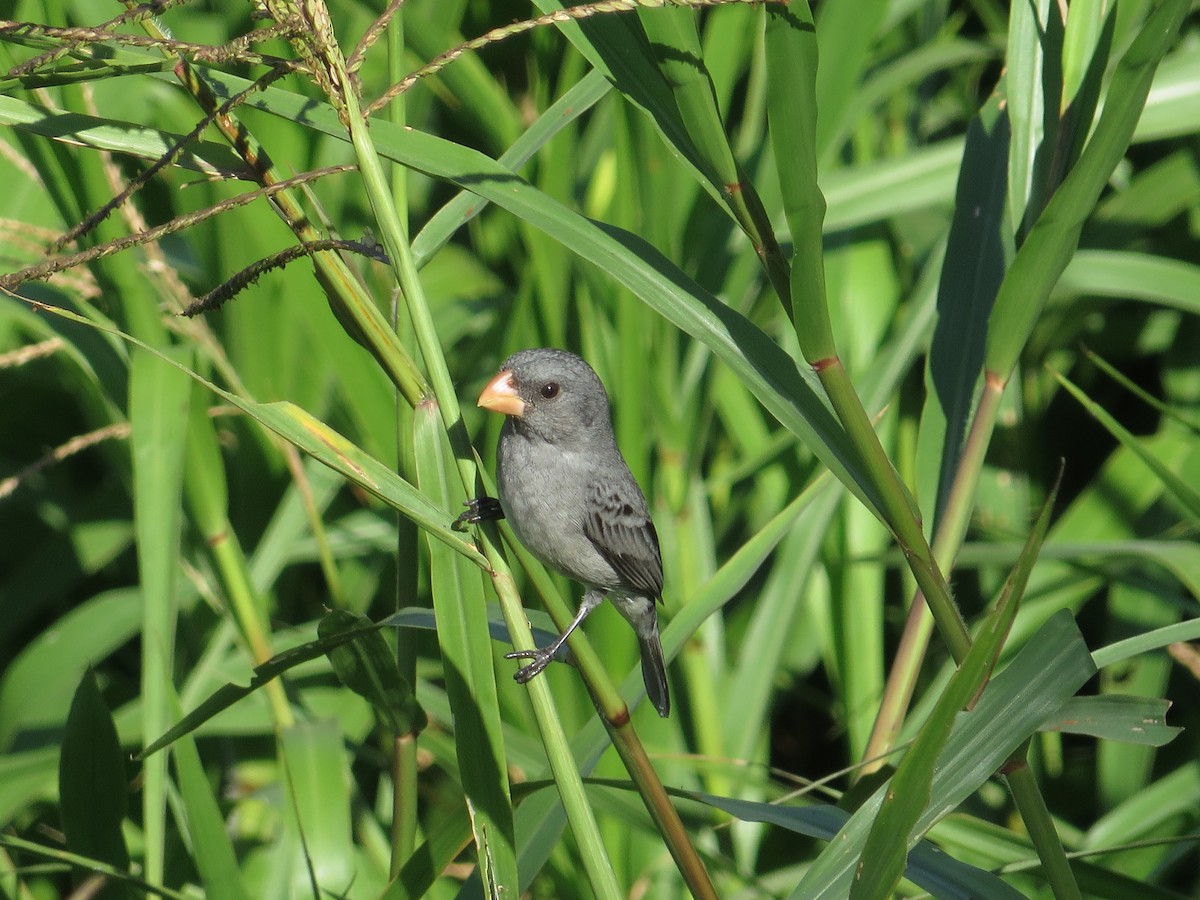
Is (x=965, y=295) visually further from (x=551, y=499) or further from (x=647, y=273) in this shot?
(x=551, y=499)

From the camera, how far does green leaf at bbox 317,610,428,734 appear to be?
1.46 metres

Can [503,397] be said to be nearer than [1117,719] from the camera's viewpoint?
No

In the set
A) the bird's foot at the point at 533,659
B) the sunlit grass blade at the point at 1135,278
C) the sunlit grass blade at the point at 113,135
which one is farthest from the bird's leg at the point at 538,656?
the sunlit grass blade at the point at 1135,278

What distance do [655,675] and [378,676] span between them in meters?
0.75

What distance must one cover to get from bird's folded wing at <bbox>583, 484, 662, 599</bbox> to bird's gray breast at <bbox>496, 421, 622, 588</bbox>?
0.02 metres

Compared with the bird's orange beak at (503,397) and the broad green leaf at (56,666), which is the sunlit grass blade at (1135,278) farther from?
the broad green leaf at (56,666)

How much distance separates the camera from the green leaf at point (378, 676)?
4.79ft

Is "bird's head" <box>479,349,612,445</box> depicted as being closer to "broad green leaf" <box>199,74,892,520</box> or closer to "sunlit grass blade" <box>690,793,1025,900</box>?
"broad green leaf" <box>199,74,892,520</box>

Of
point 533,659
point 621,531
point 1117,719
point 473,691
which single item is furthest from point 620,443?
point 1117,719

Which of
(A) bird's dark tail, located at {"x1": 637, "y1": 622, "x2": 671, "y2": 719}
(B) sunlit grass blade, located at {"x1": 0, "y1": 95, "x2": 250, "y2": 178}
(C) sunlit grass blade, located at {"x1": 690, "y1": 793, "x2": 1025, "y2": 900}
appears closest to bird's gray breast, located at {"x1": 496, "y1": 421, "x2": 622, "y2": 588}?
(A) bird's dark tail, located at {"x1": 637, "y1": 622, "x2": 671, "y2": 719}

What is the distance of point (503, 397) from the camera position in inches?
78.9

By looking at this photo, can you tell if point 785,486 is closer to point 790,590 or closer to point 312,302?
point 790,590

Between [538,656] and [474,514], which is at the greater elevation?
[474,514]

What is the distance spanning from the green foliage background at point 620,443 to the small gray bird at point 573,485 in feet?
0.41
